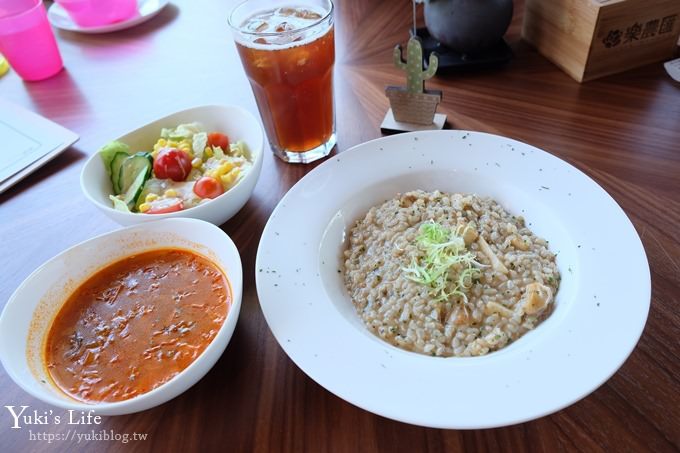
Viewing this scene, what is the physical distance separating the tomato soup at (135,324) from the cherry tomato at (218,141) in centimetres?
60

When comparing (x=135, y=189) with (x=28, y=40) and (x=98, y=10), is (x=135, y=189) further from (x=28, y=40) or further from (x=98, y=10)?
(x=98, y=10)

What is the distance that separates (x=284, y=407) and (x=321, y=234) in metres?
0.53

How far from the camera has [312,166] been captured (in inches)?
77.2

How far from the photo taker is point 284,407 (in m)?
1.18

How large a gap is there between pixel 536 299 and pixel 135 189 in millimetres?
1391

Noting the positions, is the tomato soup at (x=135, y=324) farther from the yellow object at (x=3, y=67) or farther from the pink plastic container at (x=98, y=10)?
the pink plastic container at (x=98, y=10)

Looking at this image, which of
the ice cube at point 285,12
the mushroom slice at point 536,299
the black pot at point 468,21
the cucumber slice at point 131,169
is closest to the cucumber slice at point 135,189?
the cucumber slice at point 131,169

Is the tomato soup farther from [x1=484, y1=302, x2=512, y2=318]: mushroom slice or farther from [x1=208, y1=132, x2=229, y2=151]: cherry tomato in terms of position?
[x1=484, y1=302, x2=512, y2=318]: mushroom slice

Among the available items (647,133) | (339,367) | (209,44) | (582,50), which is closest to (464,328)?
(339,367)

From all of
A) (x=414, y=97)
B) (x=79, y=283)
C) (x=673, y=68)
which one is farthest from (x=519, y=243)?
(x=673, y=68)

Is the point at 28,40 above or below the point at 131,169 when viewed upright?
above

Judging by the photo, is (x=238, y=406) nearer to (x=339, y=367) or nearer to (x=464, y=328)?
(x=339, y=367)

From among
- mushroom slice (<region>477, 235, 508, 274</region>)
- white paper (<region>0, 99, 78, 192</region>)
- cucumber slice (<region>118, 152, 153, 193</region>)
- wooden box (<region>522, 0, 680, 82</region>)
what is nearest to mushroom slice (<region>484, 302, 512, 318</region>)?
mushroom slice (<region>477, 235, 508, 274</region>)

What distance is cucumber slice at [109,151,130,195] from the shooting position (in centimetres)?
178
